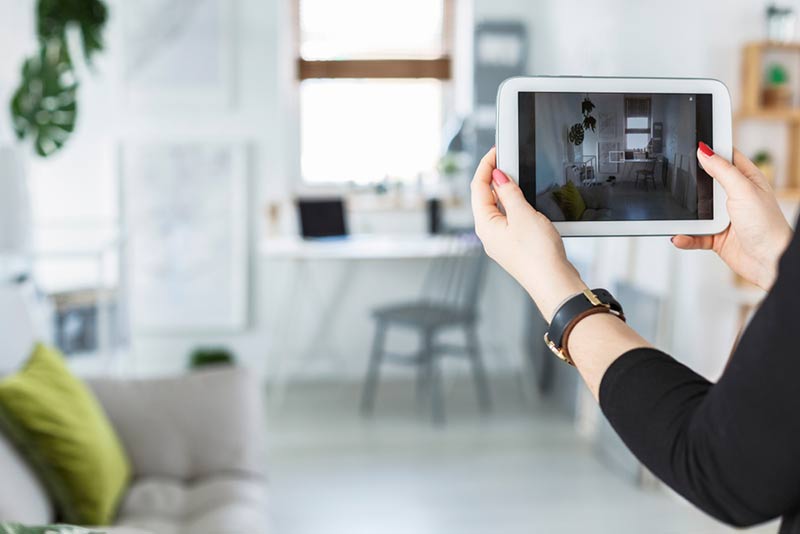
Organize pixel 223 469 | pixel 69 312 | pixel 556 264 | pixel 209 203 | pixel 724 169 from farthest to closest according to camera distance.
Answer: pixel 209 203, pixel 69 312, pixel 223 469, pixel 724 169, pixel 556 264

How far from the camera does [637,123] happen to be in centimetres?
91

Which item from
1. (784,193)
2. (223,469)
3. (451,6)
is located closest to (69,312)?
(223,469)

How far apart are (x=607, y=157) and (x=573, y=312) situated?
235 mm

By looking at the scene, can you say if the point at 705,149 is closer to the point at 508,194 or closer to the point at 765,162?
the point at 508,194

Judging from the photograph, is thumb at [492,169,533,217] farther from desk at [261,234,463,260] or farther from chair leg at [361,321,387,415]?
chair leg at [361,321,387,415]

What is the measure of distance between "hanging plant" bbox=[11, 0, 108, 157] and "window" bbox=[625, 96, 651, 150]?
2.81 meters

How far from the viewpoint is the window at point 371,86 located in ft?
14.5

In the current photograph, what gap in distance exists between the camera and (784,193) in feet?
9.91

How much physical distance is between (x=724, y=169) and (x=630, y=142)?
0.09m

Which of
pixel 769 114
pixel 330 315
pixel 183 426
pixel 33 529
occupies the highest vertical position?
pixel 769 114

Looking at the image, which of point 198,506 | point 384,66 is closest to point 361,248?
point 384,66

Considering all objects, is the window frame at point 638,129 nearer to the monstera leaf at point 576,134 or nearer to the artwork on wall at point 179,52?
the monstera leaf at point 576,134

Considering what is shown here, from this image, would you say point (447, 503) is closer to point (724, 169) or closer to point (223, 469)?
point (223, 469)

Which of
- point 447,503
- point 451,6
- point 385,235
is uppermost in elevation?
point 451,6
